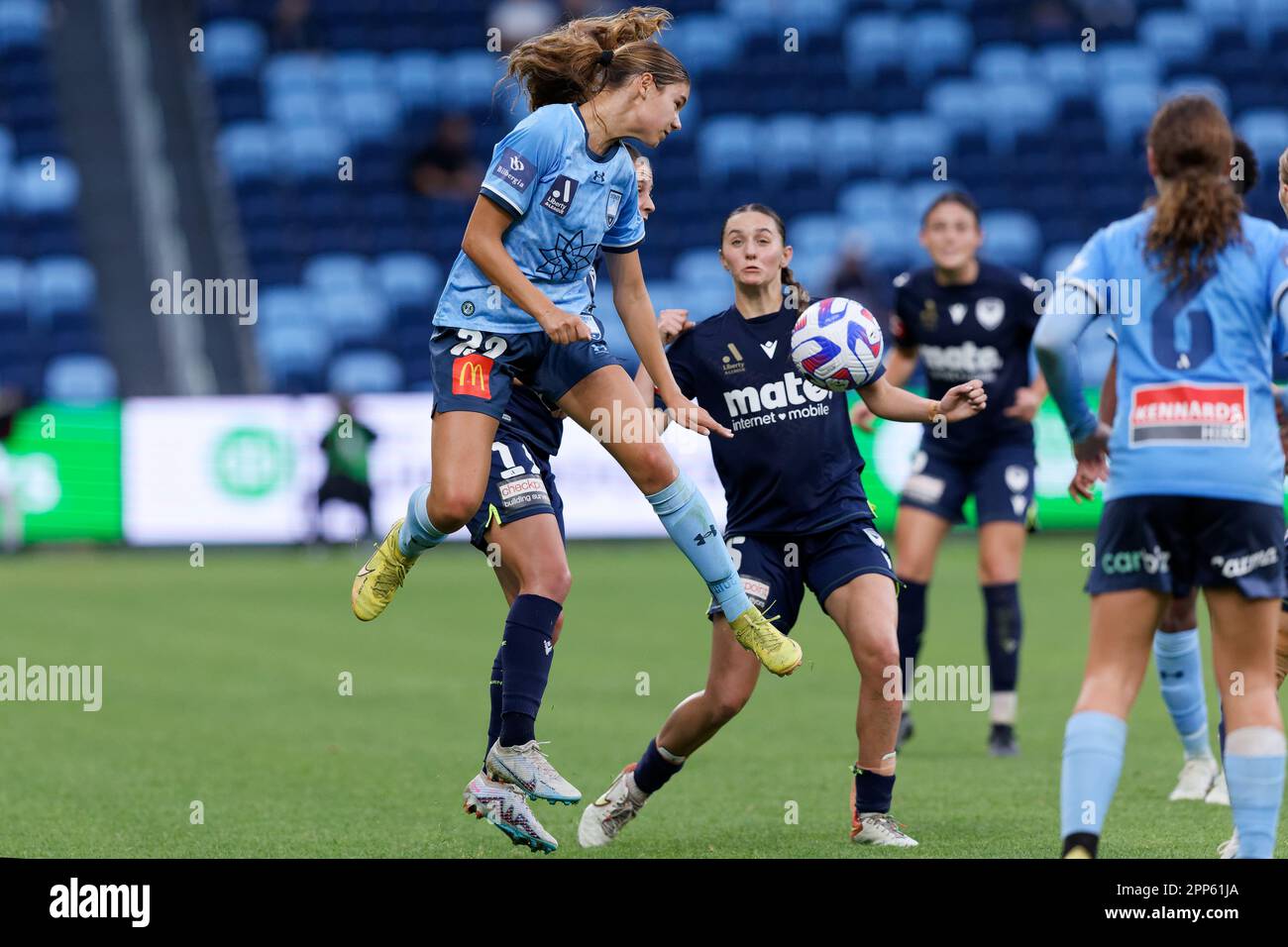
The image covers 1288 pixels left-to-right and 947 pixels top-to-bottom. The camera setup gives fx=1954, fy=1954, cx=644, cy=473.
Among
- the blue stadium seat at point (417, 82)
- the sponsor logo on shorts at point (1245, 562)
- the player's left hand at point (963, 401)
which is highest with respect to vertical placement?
the blue stadium seat at point (417, 82)

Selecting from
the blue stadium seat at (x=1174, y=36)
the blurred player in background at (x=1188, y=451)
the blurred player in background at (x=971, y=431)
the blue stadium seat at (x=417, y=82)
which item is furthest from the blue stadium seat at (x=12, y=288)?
the blurred player in background at (x=1188, y=451)

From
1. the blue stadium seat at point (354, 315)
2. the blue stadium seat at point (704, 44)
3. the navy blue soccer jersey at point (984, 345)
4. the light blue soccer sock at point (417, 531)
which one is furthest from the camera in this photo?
the blue stadium seat at point (704, 44)

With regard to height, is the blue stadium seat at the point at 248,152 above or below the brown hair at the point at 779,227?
above

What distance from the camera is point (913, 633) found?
30.7ft

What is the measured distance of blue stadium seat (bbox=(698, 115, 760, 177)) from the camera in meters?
24.5

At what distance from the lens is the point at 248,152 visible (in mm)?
24375

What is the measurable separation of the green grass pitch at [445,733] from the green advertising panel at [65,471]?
222 cm

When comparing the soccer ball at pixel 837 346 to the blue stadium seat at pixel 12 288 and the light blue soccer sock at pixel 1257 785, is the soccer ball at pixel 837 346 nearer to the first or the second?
the light blue soccer sock at pixel 1257 785

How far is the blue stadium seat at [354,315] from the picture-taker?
22703 mm

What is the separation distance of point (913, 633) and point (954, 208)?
6.87 feet

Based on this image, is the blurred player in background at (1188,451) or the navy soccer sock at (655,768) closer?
the blurred player in background at (1188,451)

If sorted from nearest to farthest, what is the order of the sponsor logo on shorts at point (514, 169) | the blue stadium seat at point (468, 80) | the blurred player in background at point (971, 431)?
the sponsor logo on shorts at point (514, 169) < the blurred player in background at point (971, 431) < the blue stadium seat at point (468, 80)

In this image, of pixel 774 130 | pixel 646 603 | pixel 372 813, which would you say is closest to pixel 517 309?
pixel 372 813
